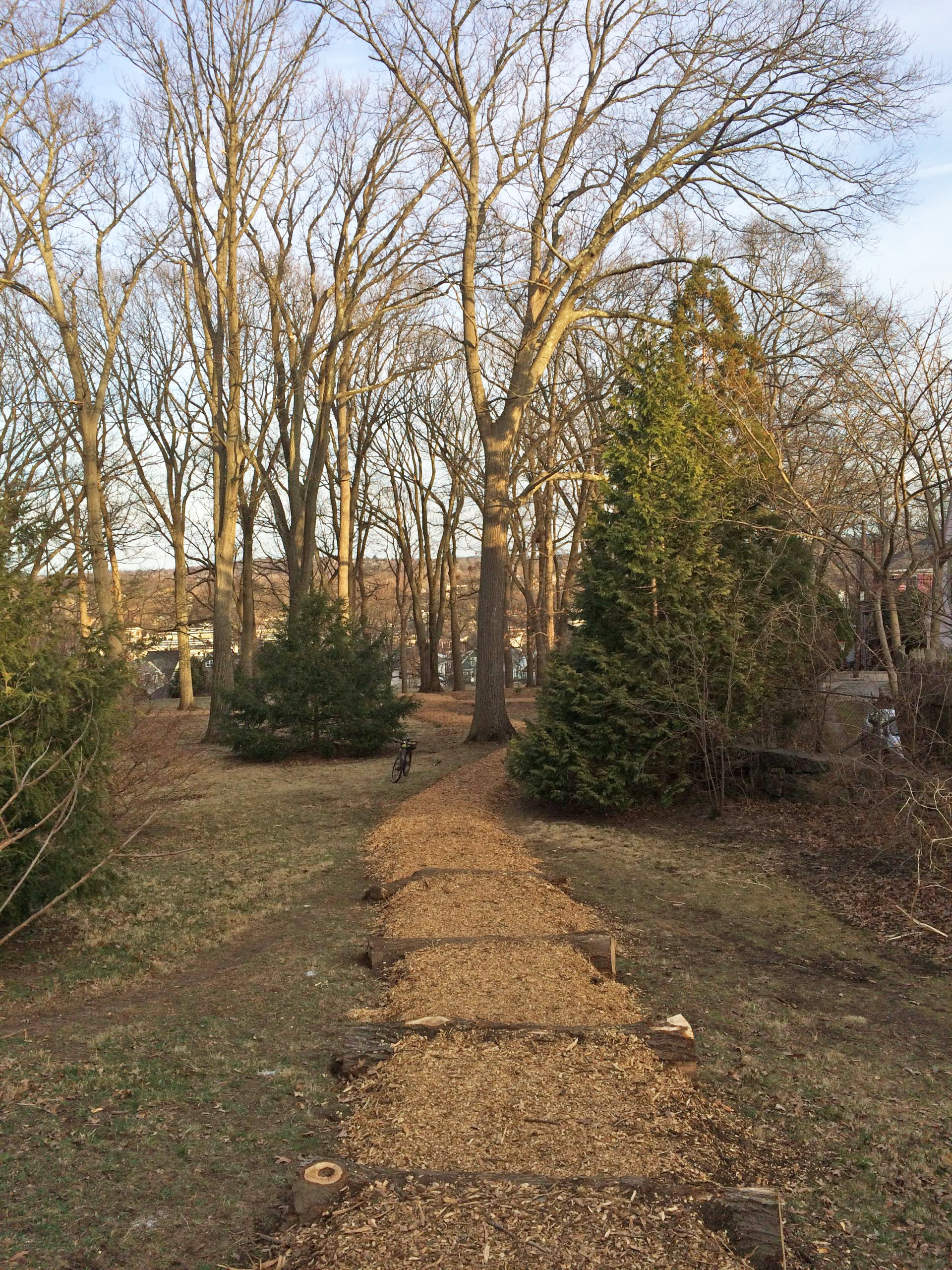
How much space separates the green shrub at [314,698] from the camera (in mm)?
18438

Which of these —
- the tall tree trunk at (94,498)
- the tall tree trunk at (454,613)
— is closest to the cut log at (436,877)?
the tall tree trunk at (94,498)

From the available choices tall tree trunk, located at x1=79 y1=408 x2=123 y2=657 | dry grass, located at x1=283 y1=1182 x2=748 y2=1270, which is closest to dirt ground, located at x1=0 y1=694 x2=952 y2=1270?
dry grass, located at x1=283 y1=1182 x2=748 y2=1270

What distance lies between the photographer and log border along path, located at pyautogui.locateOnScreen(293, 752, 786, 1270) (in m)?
3.57

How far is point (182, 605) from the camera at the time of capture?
1117 inches

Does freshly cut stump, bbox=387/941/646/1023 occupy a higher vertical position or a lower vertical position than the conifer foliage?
lower

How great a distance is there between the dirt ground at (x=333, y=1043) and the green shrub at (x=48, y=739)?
2.20 feet

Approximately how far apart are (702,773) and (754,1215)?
8.96 meters

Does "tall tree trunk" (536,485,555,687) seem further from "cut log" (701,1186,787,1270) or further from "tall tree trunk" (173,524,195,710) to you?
"cut log" (701,1186,787,1270)

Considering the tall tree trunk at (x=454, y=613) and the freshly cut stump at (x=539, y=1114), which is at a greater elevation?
the tall tree trunk at (x=454, y=613)

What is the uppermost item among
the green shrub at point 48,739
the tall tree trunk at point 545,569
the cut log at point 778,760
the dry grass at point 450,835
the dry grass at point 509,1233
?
the tall tree trunk at point 545,569

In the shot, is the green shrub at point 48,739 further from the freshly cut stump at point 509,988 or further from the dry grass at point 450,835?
the dry grass at point 450,835

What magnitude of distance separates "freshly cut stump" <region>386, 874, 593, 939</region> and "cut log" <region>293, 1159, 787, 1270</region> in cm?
301

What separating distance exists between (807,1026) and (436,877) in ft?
12.0

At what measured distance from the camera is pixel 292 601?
2256 centimetres
